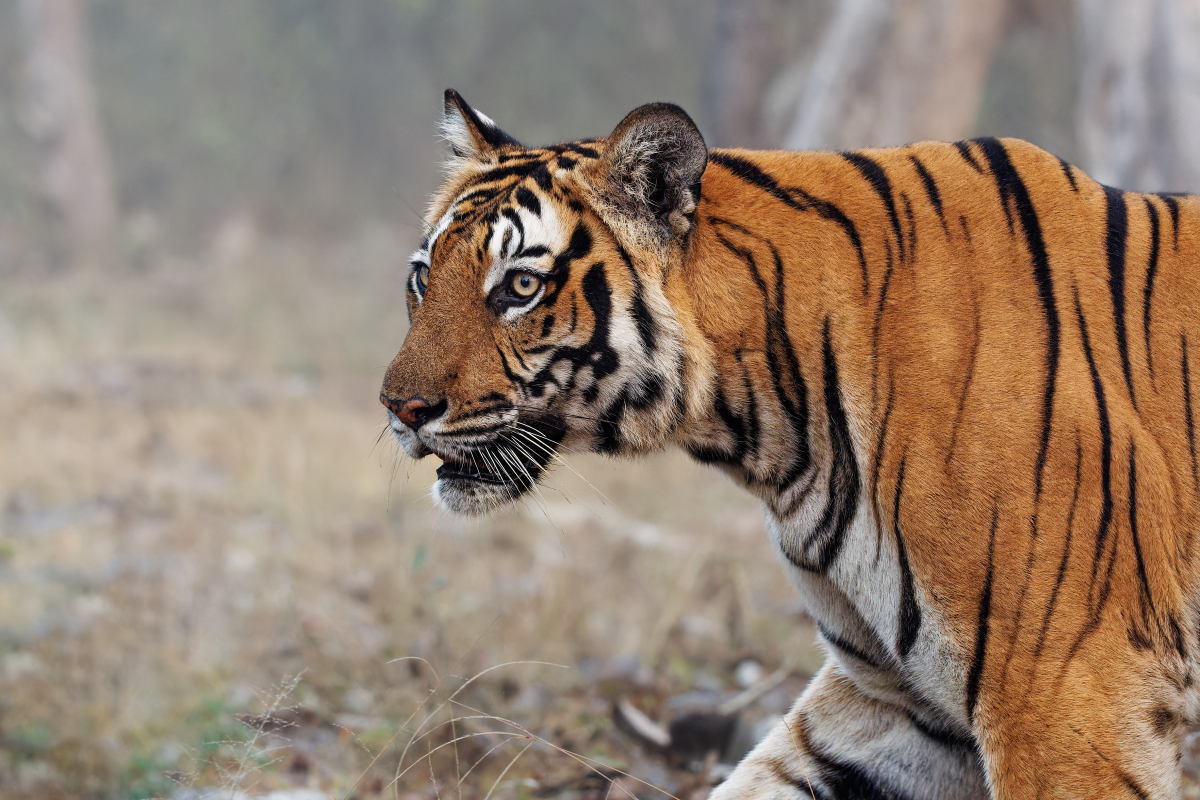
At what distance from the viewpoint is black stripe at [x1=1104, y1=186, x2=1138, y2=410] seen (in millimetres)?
1913

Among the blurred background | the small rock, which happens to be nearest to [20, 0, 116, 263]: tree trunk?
the blurred background

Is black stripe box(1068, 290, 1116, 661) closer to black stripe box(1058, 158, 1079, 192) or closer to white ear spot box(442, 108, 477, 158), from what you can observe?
black stripe box(1058, 158, 1079, 192)

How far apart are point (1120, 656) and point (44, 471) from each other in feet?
20.2

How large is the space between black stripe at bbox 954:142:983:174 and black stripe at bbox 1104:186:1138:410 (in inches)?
9.5

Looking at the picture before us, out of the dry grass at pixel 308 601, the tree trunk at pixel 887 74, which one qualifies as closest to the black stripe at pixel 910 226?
the dry grass at pixel 308 601

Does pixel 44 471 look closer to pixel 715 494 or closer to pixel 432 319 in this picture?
pixel 715 494

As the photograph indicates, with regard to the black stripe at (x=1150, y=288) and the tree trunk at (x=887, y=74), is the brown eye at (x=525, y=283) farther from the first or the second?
the tree trunk at (x=887, y=74)

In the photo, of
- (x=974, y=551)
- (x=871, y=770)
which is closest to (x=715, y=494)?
(x=871, y=770)

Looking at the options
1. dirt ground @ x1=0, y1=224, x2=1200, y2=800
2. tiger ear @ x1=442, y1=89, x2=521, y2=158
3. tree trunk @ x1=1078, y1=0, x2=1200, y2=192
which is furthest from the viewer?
tree trunk @ x1=1078, y1=0, x2=1200, y2=192

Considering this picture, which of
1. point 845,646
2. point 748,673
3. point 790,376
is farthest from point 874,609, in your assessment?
point 748,673

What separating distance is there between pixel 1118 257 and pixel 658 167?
0.86 meters

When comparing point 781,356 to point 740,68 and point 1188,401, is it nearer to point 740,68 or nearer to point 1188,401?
point 1188,401

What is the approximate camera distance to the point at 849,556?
6.64 feet

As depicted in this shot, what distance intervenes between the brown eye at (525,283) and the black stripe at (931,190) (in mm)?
772
